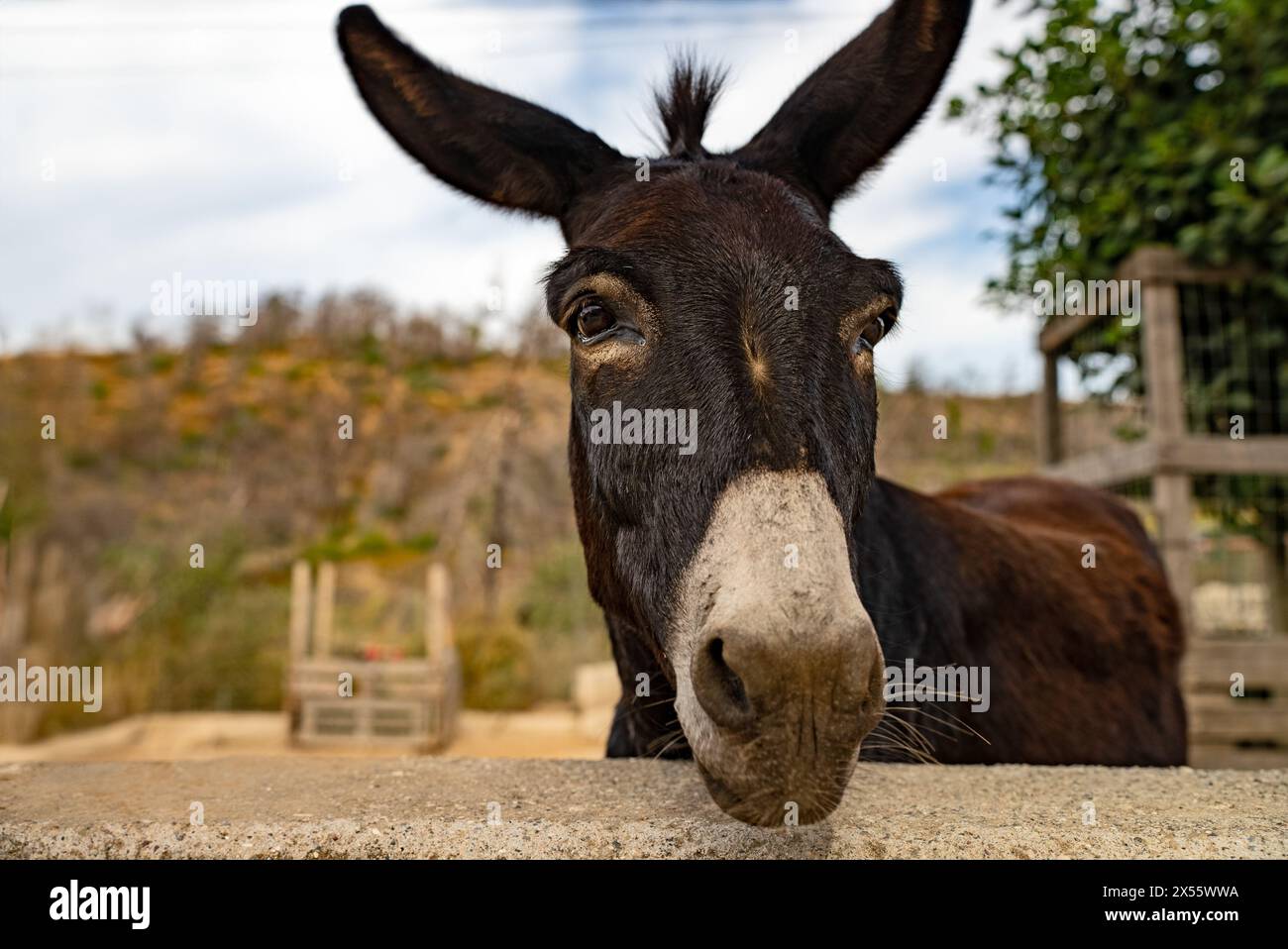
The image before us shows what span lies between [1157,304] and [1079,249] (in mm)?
637

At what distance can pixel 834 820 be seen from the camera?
1.79m

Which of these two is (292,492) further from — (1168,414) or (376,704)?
(1168,414)

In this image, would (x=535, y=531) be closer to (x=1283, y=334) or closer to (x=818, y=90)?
(x=1283, y=334)

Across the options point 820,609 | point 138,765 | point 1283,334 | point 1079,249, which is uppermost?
point 1079,249

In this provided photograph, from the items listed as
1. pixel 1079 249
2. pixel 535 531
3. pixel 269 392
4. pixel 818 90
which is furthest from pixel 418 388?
pixel 818 90

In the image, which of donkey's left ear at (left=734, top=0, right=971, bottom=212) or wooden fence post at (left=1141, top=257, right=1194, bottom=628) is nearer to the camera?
donkey's left ear at (left=734, top=0, right=971, bottom=212)

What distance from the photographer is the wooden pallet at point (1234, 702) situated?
5.23 metres

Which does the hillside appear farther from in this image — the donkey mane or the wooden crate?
the wooden crate

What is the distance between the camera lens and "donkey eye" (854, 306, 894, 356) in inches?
80.3

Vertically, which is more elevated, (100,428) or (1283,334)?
(100,428)

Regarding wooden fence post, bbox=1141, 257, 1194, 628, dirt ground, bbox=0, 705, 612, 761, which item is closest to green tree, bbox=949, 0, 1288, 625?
wooden fence post, bbox=1141, 257, 1194, 628

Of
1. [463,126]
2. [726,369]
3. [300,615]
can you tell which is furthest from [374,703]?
[726,369]

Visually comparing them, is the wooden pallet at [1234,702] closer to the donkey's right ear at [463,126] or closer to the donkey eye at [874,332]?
the donkey eye at [874,332]

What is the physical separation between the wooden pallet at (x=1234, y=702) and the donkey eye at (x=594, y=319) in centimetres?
477
